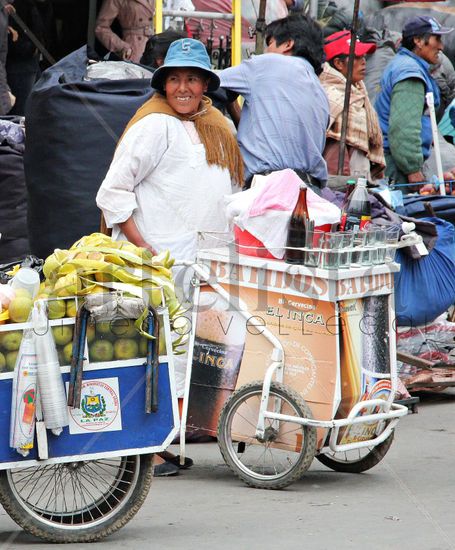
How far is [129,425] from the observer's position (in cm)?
459

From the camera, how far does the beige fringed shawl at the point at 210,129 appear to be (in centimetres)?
585

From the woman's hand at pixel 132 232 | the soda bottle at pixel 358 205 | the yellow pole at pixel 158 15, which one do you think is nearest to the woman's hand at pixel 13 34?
the yellow pole at pixel 158 15

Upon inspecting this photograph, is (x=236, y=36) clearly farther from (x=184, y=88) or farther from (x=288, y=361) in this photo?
(x=288, y=361)

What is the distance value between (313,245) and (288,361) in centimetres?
54

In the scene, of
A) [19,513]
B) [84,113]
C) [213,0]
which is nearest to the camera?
[19,513]

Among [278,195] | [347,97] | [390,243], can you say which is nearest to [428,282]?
[347,97]

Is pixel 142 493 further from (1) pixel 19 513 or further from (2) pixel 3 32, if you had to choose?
(2) pixel 3 32

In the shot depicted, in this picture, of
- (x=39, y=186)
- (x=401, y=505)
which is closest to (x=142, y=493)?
(x=401, y=505)

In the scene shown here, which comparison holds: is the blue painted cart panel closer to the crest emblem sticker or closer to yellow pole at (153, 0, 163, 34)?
the crest emblem sticker

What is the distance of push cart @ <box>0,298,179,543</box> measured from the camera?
14.8ft

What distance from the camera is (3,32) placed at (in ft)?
29.5

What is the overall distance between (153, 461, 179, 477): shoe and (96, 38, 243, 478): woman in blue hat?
0.34m

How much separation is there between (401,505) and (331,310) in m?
0.88

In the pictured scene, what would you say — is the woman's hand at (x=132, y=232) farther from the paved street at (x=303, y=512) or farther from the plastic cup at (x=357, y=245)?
the paved street at (x=303, y=512)
